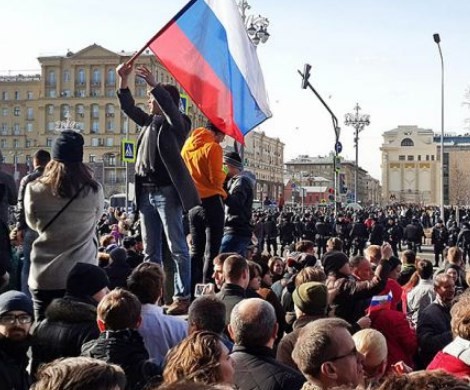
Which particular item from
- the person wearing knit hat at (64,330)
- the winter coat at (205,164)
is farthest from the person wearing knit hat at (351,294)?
the person wearing knit hat at (64,330)

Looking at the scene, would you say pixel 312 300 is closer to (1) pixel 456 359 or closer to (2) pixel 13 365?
(1) pixel 456 359

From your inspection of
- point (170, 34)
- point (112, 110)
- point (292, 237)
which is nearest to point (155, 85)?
point (170, 34)

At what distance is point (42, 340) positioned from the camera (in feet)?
13.9

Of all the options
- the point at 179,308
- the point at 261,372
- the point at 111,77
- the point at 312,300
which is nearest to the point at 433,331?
the point at 312,300

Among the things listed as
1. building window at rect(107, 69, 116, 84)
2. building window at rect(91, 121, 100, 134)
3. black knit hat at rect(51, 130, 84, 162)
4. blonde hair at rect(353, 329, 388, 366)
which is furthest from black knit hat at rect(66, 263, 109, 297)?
building window at rect(91, 121, 100, 134)

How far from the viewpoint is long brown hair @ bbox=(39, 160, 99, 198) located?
17.6ft

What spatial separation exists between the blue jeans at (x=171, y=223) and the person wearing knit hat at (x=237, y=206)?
139 cm

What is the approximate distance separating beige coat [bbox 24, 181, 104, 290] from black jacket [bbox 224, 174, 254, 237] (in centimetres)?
291

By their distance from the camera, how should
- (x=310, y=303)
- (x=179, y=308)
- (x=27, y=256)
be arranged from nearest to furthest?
(x=310, y=303) < (x=27, y=256) < (x=179, y=308)

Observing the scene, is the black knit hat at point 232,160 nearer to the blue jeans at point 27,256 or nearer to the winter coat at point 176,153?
the winter coat at point 176,153

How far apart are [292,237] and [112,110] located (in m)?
81.2

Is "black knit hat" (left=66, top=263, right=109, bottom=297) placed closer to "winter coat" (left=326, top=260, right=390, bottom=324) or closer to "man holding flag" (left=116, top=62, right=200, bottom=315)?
"man holding flag" (left=116, top=62, right=200, bottom=315)

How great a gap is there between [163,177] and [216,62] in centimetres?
221

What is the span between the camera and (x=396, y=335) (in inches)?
223
